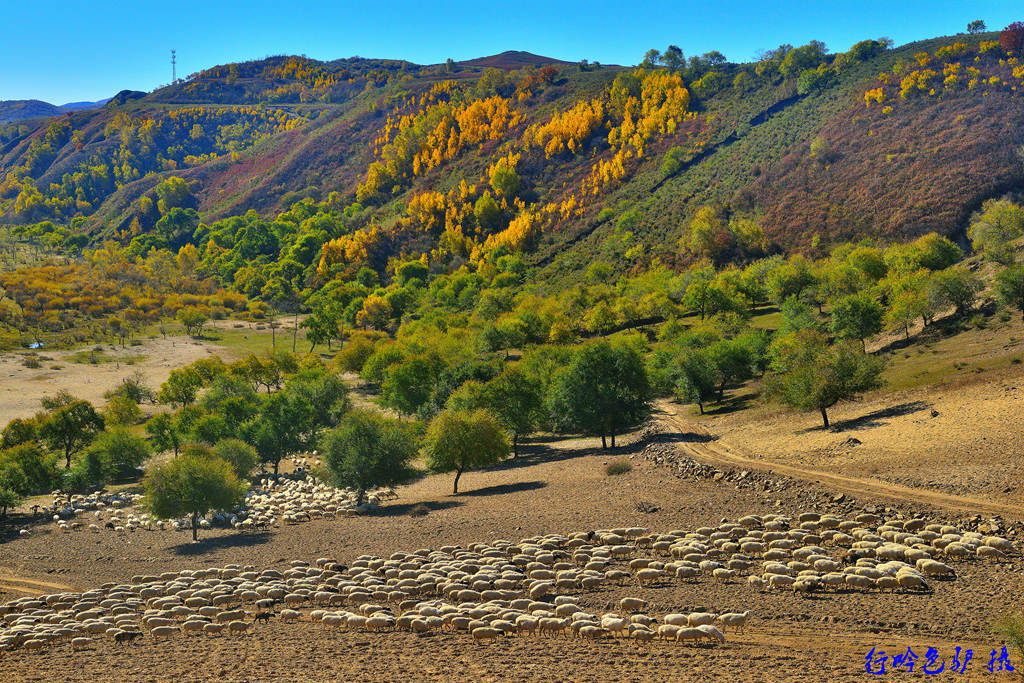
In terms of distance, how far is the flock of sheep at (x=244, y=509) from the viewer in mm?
48344

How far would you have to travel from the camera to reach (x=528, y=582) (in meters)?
29.3

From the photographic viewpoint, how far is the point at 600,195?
555 ft

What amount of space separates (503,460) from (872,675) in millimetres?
43702

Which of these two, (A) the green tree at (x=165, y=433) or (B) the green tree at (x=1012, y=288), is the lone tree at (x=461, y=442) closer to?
(A) the green tree at (x=165, y=433)

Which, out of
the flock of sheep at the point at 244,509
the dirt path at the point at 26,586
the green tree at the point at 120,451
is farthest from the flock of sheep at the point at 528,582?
the green tree at the point at 120,451

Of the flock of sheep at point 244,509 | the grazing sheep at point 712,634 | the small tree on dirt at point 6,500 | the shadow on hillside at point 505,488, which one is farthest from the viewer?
the small tree on dirt at point 6,500

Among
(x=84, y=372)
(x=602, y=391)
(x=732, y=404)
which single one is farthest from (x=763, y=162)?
(x=84, y=372)

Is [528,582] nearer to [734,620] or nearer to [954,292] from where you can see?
[734,620]

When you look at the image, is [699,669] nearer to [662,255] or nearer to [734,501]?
[734,501]

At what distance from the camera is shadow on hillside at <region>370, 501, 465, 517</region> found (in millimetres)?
46812

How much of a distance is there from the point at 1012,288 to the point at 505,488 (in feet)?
154

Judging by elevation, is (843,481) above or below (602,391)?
below

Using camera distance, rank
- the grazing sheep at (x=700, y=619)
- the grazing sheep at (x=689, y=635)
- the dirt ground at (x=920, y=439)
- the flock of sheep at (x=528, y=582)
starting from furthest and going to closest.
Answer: the dirt ground at (x=920, y=439) → the flock of sheep at (x=528, y=582) → the grazing sheep at (x=700, y=619) → the grazing sheep at (x=689, y=635)

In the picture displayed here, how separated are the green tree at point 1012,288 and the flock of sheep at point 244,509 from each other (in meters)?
53.9
